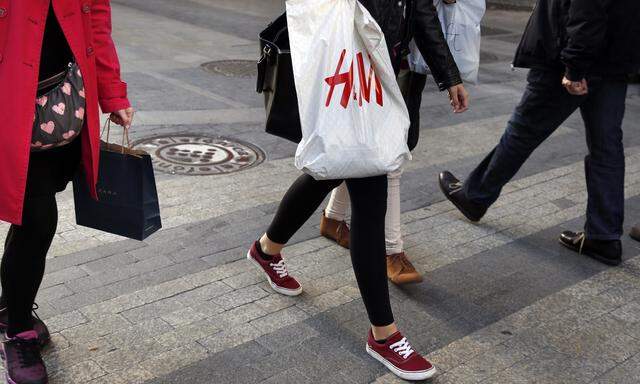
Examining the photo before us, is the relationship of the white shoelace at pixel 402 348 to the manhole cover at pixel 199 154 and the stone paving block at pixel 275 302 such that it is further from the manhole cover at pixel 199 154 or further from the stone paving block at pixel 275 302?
the manhole cover at pixel 199 154

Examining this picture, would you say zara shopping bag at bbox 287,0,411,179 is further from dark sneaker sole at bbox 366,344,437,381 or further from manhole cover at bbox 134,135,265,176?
manhole cover at bbox 134,135,265,176

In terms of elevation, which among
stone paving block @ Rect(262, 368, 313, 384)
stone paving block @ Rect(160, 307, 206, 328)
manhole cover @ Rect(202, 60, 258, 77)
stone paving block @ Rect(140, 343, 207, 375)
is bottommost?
manhole cover @ Rect(202, 60, 258, 77)

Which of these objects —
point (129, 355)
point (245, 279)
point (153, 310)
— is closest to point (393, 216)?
point (245, 279)

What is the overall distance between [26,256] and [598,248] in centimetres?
316

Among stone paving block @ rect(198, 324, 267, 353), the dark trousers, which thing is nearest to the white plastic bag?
stone paving block @ rect(198, 324, 267, 353)

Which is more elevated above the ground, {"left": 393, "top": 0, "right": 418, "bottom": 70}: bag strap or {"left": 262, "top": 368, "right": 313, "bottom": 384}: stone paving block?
{"left": 393, "top": 0, "right": 418, "bottom": 70}: bag strap

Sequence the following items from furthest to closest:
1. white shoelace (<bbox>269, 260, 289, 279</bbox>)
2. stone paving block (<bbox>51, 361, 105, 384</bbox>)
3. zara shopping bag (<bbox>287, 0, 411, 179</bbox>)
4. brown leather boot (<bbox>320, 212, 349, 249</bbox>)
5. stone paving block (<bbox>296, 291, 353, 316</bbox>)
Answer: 1. brown leather boot (<bbox>320, 212, 349, 249</bbox>)
2. white shoelace (<bbox>269, 260, 289, 279</bbox>)
3. stone paving block (<bbox>296, 291, 353, 316</bbox>)
4. stone paving block (<bbox>51, 361, 105, 384</bbox>)
5. zara shopping bag (<bbox>287, 0, 411, 179</bbox>)

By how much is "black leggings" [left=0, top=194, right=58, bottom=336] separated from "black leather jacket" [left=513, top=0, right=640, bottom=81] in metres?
2.73

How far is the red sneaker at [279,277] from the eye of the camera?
3.89 metres

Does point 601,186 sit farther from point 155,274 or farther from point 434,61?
point 155,274

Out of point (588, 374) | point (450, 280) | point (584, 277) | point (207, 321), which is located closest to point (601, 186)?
point (584, 277)

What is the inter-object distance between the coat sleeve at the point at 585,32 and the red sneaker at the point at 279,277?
5.99 ft

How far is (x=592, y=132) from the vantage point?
4.62m

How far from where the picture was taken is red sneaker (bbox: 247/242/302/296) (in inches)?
153
